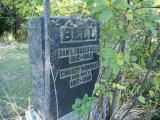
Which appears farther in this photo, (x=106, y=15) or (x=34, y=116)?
(x=34, y=116)

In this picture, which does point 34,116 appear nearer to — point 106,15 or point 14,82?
point 106,15

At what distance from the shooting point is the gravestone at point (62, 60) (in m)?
2.55

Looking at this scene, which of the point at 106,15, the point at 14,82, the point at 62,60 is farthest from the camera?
the point at 14,82

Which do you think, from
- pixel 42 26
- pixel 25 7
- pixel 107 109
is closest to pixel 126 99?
pixel 107 109

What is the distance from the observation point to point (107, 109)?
3221mm

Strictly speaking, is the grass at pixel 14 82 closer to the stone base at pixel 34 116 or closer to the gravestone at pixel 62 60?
the stone base at pixel 34 116

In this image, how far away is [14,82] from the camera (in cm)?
536

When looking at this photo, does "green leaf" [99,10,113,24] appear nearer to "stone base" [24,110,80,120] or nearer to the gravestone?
the gravestone

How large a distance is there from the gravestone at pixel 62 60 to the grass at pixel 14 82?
0.35m

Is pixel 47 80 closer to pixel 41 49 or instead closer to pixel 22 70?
pixel 41 49

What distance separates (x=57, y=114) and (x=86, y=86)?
22.7 inches

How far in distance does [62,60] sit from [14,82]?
289cm

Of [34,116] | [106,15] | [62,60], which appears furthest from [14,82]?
[106,15]

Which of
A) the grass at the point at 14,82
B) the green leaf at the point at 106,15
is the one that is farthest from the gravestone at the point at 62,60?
the green leaf at the point at 106,15
